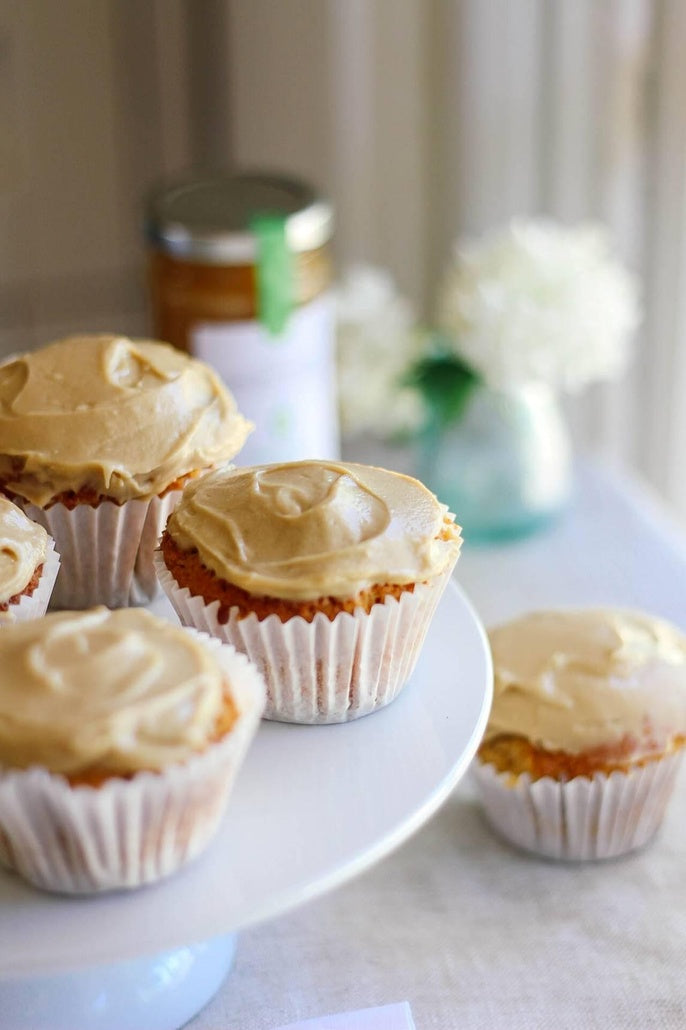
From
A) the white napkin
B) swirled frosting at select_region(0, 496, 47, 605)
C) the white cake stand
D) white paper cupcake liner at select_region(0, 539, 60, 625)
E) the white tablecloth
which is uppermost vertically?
swirled frosting at select_region(0, 496, 47, 605)

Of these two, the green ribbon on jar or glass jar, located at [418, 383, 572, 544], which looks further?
glass jar, located at [418, 383, 572, 544]

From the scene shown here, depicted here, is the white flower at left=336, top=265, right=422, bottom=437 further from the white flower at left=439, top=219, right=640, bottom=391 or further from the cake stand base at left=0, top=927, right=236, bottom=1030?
the cake stand base at left=0, top=927, right=236, bottom=1030

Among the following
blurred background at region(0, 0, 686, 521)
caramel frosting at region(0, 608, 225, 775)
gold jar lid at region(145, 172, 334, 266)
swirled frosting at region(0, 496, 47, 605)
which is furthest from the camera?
blurred background at region(0, 0, 686, 521)

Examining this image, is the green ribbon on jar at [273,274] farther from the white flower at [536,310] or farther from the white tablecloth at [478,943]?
the white tablecloth at [478,943]

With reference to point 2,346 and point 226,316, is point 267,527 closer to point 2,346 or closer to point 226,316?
point 226,316

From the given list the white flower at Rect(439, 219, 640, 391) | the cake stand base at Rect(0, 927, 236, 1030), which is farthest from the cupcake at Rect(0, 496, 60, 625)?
the white flower at Rect(439, 219, 640, 391)

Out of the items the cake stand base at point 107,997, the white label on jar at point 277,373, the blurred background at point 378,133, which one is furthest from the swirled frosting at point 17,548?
the blurred background at point 378,133

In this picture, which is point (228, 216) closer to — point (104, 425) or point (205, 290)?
point (205, 290)
